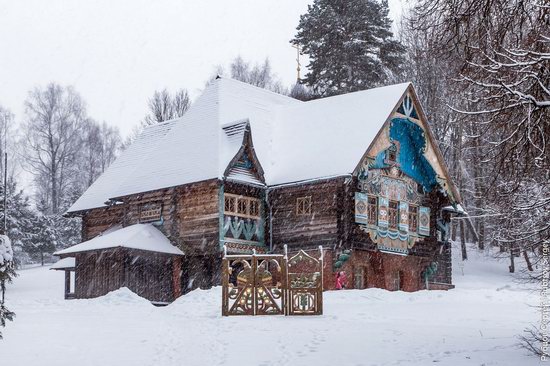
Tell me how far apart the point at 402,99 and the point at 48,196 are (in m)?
52.1

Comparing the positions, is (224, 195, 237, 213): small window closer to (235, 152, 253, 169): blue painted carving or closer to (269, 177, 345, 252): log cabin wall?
(235, 152, 253, 169): blue painted carving

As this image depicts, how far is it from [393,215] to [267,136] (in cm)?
663

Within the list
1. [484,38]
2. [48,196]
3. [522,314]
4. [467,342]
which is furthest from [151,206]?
[48,196]

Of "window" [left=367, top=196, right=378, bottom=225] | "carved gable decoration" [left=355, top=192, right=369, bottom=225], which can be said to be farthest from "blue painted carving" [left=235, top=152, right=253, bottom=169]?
"window" [left=367, top=196, right=378, bottom=225]

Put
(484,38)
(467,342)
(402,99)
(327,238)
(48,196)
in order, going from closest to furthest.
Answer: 1. (484,38)
2. (467,342)
3. (327,238)
4. (402,99)
5. (48,196)

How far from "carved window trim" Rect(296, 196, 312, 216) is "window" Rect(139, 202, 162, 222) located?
601cm

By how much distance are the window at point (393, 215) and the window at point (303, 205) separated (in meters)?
3.88

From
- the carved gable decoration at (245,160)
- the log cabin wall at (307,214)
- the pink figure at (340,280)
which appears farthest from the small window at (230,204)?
the pink figure at (340,280)

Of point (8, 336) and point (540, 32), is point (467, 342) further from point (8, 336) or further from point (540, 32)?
point (8, 336)

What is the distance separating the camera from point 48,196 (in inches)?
3162

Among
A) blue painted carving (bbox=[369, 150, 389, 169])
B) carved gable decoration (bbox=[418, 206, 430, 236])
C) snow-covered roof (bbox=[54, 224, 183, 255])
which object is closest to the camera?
snow-covered roof (bbox=[54, 224, 183, 255])

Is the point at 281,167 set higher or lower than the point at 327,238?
higher

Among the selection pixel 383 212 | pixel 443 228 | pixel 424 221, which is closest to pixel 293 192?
pixel 383 212

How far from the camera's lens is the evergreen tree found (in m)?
53.3
